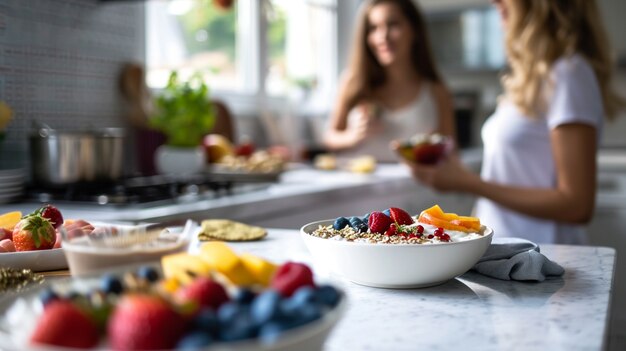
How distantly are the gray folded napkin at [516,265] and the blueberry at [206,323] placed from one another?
0.61 metres

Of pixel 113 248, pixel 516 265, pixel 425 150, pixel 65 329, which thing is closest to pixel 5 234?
pixel 113 248

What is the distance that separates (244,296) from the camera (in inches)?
22.2

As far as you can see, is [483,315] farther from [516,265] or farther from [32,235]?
[32,235]

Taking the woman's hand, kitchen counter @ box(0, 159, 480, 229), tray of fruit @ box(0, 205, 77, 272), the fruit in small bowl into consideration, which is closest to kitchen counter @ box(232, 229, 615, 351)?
tray of fruit @ box(0, 205, 77, 272)

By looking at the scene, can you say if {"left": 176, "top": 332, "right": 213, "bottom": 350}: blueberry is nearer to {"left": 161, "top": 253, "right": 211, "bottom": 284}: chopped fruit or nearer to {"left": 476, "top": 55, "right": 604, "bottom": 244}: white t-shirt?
{"left": 161, "top": 253, "right": 211, "bottom": 284}: chopped fruit

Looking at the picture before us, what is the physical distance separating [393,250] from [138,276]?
0.37 metres

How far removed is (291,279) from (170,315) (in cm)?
14

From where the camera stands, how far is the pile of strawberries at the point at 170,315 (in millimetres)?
493

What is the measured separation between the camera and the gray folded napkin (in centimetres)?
100

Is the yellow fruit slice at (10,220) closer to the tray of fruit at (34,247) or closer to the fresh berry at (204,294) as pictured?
the tray of fruit at (34,247)

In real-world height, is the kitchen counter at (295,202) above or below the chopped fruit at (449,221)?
below

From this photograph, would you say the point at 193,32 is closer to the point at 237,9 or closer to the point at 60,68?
the point at 237,9

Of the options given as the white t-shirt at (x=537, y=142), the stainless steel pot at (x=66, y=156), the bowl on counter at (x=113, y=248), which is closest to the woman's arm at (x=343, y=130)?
the white t-shirt at (x=537, y=142)

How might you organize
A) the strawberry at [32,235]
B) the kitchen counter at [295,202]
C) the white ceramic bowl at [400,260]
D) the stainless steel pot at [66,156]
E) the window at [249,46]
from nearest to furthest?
the white ceramic bowl at [400,260]
the strawberry at [32,235]
the kitchen counter at [295,202]
the stainless steel pot at [66,156]
the window at [249,46]
